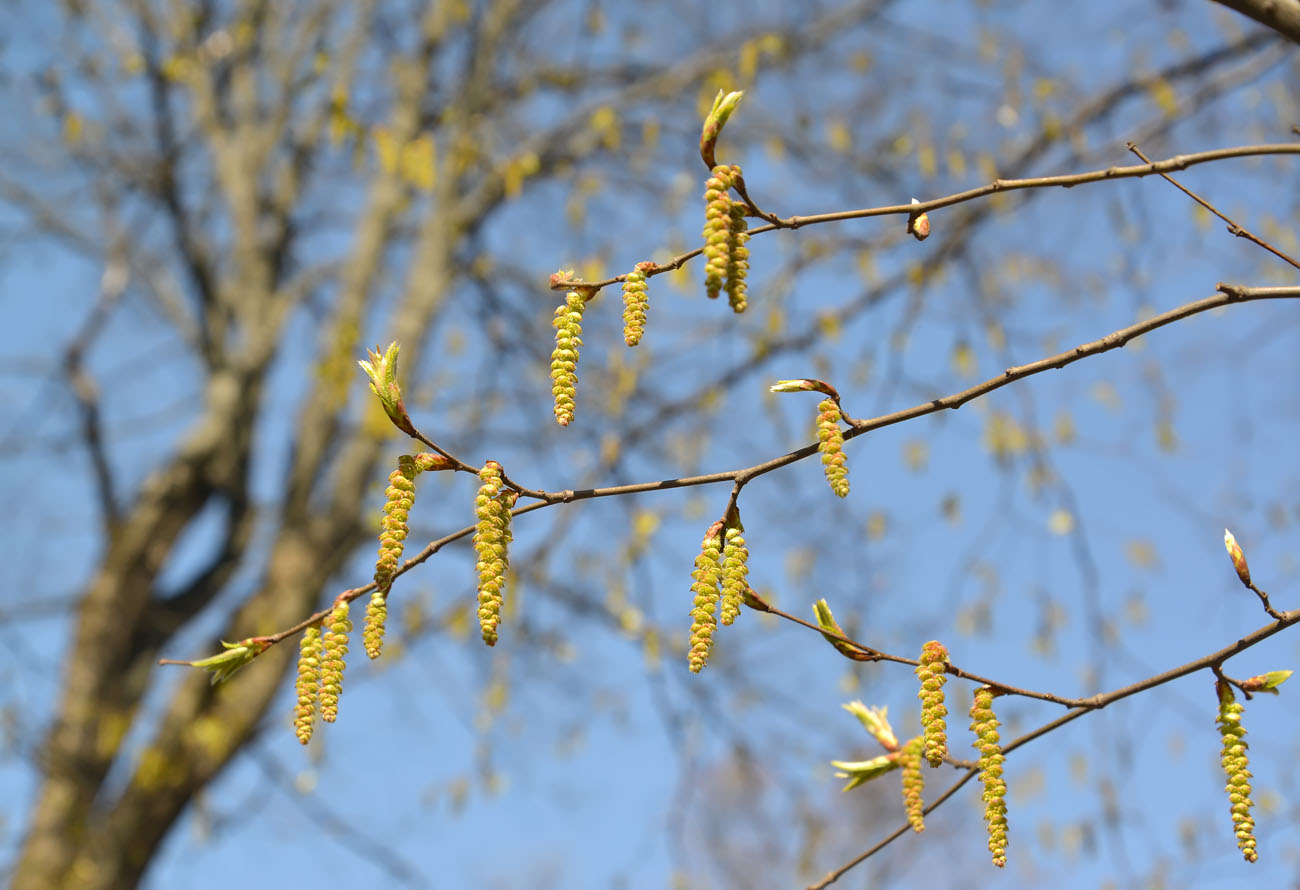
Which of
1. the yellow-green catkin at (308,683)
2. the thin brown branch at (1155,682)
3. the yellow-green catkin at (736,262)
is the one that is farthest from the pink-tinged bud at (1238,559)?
the yellow-green catkin at (308,683)

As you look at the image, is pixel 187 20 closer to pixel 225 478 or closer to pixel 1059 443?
pixel 225 478

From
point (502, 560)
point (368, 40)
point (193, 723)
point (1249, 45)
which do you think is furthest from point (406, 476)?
point (368, 40)

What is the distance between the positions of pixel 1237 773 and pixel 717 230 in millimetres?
871

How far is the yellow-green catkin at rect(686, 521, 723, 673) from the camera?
125 centimetres

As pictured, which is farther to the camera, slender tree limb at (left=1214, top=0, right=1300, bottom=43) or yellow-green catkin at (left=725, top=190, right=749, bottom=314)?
slender tree limb at (left=1214, top=0, right=1300, bottom=43)

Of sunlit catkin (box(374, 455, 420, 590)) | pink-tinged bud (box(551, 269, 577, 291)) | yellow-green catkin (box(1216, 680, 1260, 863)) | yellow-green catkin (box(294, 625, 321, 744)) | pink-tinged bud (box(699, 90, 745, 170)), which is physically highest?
pink-tinged bud (box(699, 90, 745, 170))

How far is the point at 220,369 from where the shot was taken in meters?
6.46

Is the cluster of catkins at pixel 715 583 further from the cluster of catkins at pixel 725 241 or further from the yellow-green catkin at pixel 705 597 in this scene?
the cluster of catkins at pixel 725 241

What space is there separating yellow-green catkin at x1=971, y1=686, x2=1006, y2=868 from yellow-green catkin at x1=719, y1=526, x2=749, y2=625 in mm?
317

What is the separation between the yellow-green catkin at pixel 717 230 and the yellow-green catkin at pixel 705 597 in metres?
0.32

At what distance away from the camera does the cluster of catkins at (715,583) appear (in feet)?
4.16

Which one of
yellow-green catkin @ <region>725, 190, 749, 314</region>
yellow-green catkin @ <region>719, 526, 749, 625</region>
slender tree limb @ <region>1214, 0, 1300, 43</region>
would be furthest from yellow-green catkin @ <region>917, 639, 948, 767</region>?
slender tree limb @ <region>1214, 0, 1300, 43</region>

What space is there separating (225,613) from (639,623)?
2.49 metres

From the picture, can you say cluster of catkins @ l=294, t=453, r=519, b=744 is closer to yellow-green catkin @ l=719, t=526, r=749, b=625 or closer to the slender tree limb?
yellow-green catkin @ l=719, t=526, r=749, b=625
